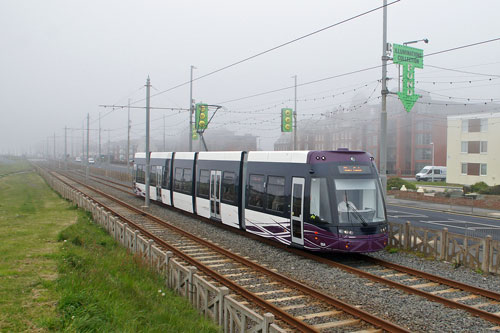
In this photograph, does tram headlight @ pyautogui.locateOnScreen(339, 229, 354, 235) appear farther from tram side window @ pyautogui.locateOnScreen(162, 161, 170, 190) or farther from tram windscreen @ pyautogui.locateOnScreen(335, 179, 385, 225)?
tram side window @ pyautogui.locateOnScreen(162, 161, 170, 190)

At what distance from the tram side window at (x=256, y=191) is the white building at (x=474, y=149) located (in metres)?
38.5

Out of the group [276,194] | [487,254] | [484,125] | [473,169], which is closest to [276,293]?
A: [276,194]

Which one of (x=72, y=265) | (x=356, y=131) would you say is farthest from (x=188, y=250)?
(x=356, y=131)

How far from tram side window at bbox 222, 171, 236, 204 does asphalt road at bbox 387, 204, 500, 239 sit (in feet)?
32.1

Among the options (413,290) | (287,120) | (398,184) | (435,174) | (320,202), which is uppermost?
(287,120)

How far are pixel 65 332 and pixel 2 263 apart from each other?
561 cm

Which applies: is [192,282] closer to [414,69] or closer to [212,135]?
[414,69]

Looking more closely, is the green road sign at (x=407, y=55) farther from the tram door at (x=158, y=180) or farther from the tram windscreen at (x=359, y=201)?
the tram door at (x=158, y=180)

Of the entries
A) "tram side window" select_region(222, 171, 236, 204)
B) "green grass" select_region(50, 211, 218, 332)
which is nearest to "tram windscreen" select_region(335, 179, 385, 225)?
"green grass" select_region(50, 211, 218, 332)

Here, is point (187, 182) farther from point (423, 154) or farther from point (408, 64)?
point (423, 154)

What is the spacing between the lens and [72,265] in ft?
35.9

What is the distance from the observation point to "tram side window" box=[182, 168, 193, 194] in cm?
2206

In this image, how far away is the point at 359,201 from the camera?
12812 mm

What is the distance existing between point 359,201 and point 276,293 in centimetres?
428
